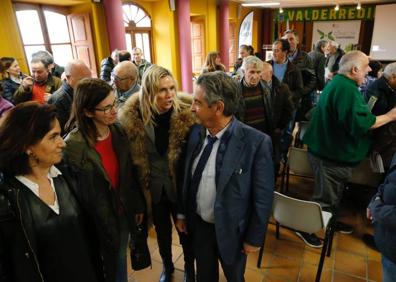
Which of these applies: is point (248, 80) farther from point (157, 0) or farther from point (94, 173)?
point (157, 0)

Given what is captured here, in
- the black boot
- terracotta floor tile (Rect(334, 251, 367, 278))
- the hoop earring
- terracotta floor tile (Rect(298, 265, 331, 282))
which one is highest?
the hoop earring

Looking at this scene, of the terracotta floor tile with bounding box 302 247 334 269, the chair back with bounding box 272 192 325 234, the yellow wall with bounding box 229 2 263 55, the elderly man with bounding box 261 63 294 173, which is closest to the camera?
the chair back with bounding box 272 192 325 234

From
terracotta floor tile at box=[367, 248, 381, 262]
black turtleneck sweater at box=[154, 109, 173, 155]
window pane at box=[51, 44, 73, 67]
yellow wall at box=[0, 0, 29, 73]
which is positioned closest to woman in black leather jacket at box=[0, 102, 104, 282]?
black turtleneck sweater at box=[154, 109, 173, 155]

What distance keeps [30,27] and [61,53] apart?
73 centimetres

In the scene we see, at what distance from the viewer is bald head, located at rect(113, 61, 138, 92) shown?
2371 millimetres

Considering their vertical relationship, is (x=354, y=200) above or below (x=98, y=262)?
below

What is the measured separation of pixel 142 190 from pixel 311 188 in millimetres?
2416

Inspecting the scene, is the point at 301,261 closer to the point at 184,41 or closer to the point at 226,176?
the point at 226,176

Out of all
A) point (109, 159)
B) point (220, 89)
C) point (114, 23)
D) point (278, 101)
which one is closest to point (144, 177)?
point (109, 159)

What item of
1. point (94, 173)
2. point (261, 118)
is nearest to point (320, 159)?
point (261, 118)

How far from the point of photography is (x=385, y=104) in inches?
91.4

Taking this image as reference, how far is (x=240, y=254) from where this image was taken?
1.57 m

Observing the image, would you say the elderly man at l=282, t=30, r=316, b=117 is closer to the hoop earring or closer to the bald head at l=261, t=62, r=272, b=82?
the bald head at l=261, t=62, r=272, b=82

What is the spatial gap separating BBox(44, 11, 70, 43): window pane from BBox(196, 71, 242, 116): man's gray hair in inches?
191
